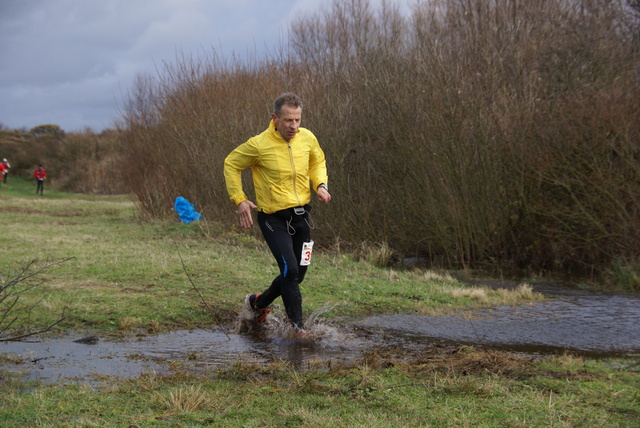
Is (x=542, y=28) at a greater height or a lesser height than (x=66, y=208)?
greater

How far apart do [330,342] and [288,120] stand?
2109 millimetres

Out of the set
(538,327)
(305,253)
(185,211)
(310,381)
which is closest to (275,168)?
(305,253)

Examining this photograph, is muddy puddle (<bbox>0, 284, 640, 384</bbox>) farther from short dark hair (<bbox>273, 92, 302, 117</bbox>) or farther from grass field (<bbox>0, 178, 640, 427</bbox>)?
A: short dark hair (<bbox>273, 92, 302, 117</bbox>)

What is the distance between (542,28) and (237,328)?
13.5 m

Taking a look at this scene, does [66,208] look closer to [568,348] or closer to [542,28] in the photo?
[542,28]

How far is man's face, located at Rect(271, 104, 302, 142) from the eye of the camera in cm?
633

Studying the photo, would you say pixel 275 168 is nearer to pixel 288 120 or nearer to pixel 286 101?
pixel 288 120

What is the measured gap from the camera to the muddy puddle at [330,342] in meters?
5.51

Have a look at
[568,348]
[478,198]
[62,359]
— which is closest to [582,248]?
[478,198]

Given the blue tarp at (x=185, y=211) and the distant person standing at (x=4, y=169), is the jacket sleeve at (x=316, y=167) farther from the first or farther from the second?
the distant person standing at (x=4, y=169)

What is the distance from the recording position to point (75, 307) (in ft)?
24.9

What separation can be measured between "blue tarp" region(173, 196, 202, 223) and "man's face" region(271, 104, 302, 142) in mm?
12794

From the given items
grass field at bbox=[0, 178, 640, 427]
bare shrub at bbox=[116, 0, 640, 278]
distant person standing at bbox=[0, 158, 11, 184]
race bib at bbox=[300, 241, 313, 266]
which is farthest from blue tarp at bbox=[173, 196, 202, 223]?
distant person standing at bbox=[0, 158, 11, 184]

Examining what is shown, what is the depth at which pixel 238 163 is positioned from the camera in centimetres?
667
